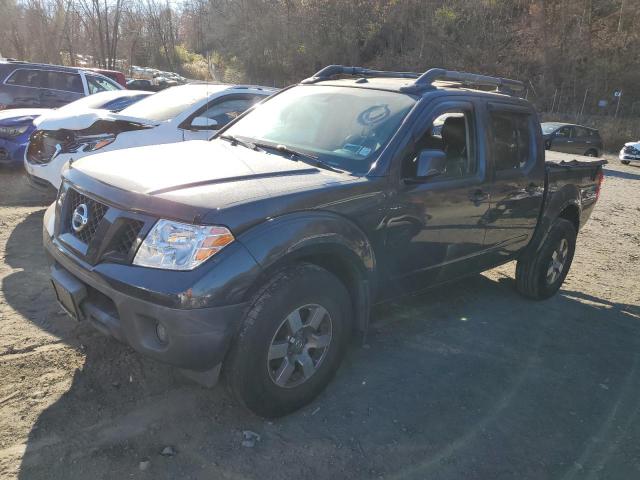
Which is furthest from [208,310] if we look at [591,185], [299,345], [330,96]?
[591,185]

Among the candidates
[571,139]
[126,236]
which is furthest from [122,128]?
[571,139]

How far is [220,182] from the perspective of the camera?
9.17 feet

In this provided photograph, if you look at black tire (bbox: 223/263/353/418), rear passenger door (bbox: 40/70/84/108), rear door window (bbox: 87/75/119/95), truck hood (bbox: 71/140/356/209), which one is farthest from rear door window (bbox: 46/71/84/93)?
black tire (bbox: 223/263/353/418)

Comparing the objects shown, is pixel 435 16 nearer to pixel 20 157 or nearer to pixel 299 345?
pixel 20 157

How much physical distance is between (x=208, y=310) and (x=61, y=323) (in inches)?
74.7

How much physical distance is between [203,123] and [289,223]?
155 inches

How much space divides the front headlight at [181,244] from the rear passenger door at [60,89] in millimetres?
10027

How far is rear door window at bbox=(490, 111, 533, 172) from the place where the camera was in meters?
4.20

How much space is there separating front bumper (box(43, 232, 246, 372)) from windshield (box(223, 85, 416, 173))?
1.33 m

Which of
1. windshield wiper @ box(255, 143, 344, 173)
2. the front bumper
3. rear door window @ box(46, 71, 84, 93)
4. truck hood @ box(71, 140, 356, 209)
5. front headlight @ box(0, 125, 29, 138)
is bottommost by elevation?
the front bumper

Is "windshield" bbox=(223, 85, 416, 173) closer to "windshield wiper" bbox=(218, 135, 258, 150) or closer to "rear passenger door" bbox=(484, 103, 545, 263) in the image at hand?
"windshield wiper" bbox=(218, 135, 258, 150)

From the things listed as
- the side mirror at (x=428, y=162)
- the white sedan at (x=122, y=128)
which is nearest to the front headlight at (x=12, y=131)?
the white sedan at (x=122, y=128)

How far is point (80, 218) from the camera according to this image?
292cm

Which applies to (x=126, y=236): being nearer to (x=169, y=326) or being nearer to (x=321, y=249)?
(x=169, y=326)
